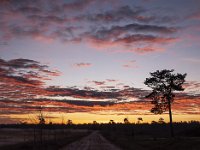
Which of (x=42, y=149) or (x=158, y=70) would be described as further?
(x=158, y=70)

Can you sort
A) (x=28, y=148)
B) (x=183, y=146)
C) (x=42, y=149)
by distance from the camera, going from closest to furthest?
1. (x=183, y=146)
2. (x=42, y=149)
3. (x=28, y=148)

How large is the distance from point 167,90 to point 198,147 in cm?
2743

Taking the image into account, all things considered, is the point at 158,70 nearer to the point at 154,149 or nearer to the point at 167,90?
the point at 167,90

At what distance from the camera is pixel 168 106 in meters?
63.8

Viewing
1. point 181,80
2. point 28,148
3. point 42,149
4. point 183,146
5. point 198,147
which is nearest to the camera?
point 198,147

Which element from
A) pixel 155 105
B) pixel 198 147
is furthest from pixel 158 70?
pixel 198 147

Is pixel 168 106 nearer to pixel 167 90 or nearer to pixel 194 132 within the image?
pixel 167 90

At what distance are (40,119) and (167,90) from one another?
2524 cm

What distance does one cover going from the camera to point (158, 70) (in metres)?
64.0

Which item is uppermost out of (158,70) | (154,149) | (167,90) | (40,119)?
(158,70)

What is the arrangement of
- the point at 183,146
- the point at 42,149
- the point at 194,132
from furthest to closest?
the point at 194,132
the point at 42,149
the point at 183,146

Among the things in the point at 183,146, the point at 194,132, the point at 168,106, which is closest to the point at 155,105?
the point at 168,106

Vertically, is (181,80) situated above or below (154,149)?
above

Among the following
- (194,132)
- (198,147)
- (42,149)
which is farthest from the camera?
(194,132)
